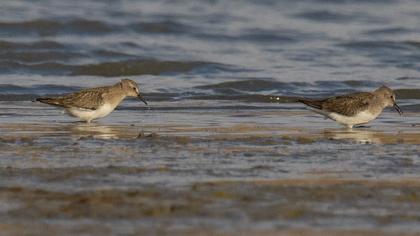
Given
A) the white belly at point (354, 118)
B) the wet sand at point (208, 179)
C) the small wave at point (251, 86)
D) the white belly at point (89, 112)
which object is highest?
the small wave at point (251, 86)

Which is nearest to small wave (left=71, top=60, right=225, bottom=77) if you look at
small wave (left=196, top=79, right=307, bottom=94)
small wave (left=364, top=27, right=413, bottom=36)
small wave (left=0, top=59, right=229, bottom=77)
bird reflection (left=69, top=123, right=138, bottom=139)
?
small wave (left=0, top=59, right=229, bottom=77)

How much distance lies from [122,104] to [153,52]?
5211 millimetres

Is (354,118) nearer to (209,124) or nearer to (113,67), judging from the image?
(209,124)

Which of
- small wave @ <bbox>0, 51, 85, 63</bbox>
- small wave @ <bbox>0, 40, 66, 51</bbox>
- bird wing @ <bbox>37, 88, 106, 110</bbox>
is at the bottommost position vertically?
bird wing @ <bbox>37, 88, 106, 110</bbox>

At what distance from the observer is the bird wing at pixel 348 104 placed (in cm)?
1279

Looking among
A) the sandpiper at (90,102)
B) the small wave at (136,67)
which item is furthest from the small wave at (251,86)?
the sandpiper at (90,102)

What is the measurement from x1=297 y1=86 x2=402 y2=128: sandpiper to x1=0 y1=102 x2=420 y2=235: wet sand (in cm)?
25

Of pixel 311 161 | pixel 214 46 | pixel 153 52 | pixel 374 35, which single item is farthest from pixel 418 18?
pixel 311 161

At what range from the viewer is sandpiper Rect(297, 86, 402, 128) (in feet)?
41.8

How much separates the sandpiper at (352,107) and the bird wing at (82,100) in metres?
2.53

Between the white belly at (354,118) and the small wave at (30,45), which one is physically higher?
the small wave at (30,45)

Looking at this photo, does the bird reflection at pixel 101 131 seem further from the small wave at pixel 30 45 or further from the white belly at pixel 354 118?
the small wave at pixel 30 45

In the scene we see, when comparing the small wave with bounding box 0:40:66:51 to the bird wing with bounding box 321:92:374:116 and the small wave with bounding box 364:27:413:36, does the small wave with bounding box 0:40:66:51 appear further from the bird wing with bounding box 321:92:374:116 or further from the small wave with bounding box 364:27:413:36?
the bird wing with bounding box 321:92:374:116

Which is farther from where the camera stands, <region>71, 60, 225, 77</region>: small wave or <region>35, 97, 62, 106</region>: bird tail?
<region>71, 60, 225, 77</region>: small wave
